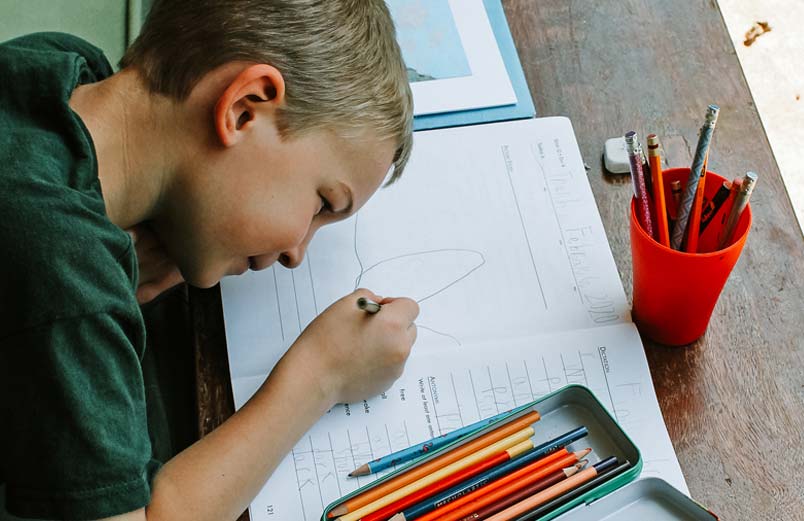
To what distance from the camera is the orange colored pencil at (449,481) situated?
63 centimetres

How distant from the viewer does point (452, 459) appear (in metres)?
0.66

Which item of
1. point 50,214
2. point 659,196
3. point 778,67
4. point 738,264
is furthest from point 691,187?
point 778,67

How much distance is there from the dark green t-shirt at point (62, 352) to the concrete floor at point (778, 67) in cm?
138

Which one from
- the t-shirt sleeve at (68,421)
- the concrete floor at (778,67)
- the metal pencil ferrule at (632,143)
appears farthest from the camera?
the concrete floor at (778,67)

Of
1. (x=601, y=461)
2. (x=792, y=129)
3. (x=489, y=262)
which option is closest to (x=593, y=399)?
(x=601, y=461)

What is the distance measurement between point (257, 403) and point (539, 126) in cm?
39

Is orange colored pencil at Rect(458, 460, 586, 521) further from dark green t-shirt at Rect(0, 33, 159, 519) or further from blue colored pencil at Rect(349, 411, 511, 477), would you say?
dark green t-shirt at Rect(0, 33, 159, 519)

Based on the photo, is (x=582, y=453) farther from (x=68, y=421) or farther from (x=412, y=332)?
(x=68, y=421)

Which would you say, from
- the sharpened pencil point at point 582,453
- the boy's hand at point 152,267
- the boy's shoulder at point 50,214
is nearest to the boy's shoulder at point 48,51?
the boy's shoulder at point 50,214

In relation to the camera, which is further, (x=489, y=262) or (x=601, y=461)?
(x=489, y=262)

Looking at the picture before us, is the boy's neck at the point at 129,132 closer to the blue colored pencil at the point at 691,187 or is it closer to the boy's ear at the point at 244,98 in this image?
the boy's ear at the point at 244,98

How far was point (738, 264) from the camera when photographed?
31.1 inches

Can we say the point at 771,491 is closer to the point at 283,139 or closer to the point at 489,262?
the point at 489,262

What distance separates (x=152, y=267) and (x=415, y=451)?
12.5 inches
